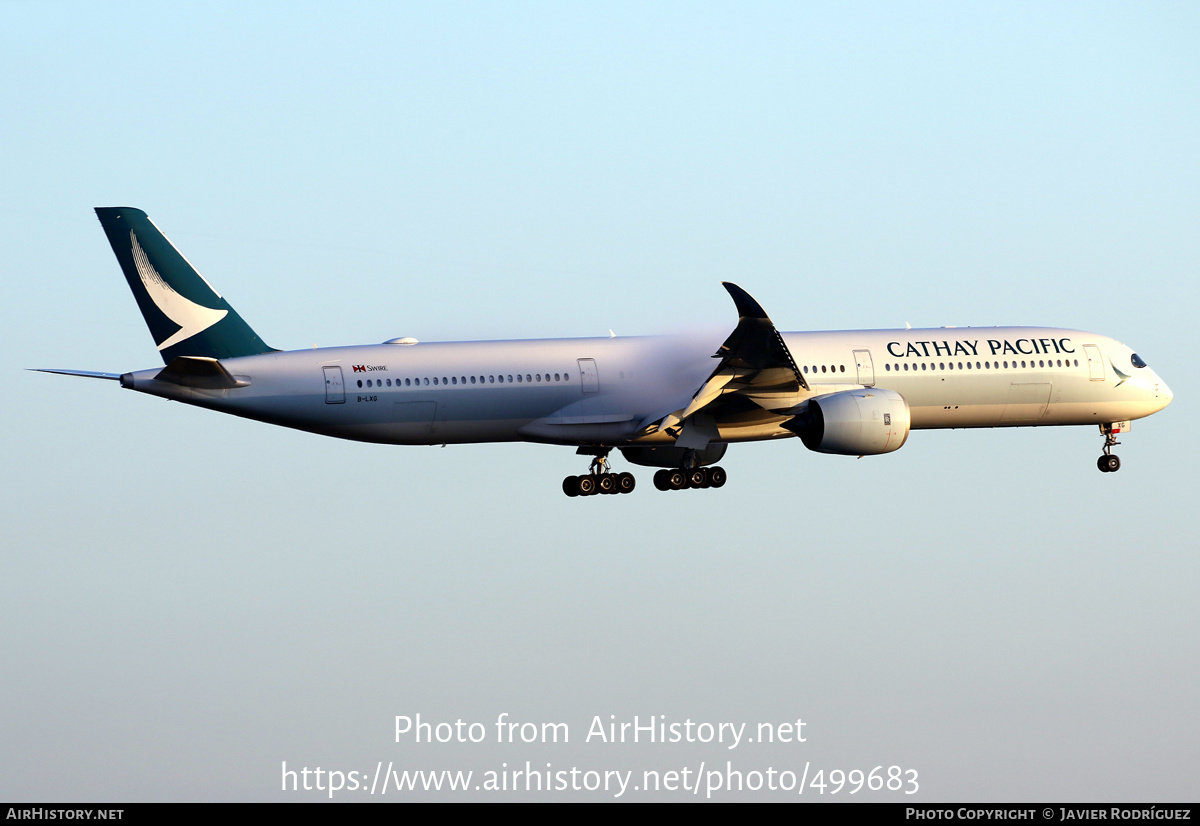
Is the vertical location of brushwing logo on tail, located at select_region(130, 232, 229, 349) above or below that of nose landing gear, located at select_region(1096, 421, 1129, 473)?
above

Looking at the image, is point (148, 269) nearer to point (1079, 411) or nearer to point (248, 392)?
point (248, 392)

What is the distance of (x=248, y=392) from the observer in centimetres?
3741

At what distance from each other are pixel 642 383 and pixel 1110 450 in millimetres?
15401

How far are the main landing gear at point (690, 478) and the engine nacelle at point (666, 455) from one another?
0.25 meters

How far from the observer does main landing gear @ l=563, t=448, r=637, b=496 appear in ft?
137

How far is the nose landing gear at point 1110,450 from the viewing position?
4531 cm

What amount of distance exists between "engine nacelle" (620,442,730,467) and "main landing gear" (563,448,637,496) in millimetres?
1302

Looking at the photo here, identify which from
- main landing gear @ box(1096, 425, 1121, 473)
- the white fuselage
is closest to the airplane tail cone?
the white fuselage

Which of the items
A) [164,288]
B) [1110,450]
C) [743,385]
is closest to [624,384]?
[743,385]

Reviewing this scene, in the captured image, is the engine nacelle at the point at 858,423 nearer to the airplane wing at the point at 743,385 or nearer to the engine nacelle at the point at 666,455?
the airplane wing at the point at 743,385

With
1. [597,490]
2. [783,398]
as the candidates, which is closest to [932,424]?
[783,398]

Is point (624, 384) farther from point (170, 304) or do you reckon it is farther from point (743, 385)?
point (170, 304)

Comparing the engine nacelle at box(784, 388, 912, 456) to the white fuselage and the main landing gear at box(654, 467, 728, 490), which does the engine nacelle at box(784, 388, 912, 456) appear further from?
the main landing gear at box(654, 467, 728, 490)

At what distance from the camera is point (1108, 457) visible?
45.4 meters
